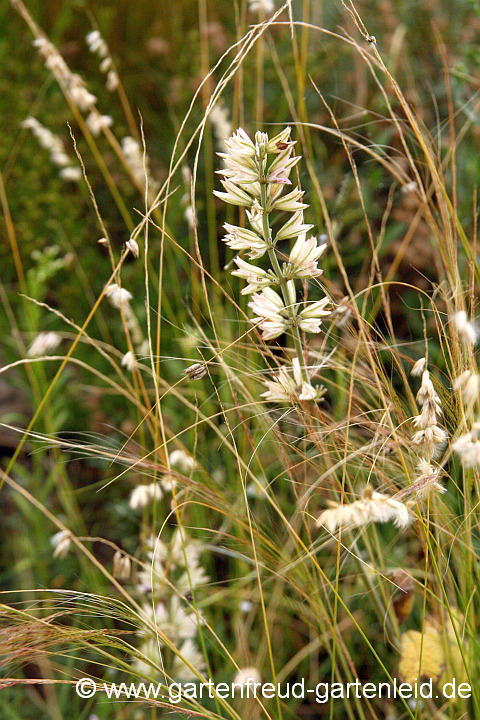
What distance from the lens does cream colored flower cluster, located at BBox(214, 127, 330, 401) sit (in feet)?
2.95

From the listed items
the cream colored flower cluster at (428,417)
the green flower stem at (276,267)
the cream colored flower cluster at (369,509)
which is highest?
the green flower stem at (276,267)

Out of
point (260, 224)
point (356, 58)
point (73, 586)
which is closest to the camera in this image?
point (260, 224)

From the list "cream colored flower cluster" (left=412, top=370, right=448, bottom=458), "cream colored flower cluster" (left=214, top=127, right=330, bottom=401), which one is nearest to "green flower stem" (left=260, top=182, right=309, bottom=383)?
"cream colored flower cluster" (left=214, top=127, right=330, bottom=401)

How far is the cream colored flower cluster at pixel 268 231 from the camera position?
0.90m

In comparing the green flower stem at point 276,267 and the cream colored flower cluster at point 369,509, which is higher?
the green flower stem at point 276,267

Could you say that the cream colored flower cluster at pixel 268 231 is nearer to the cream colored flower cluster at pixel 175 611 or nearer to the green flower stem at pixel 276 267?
the green flower stem at pixel 276 267

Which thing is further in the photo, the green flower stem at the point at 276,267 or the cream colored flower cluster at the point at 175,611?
the cream colored flower cluster at the point at 175,611

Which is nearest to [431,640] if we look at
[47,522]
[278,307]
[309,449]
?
[309,449]

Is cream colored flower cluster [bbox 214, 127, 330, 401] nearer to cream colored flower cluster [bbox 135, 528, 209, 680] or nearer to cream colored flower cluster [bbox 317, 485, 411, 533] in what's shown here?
cream colored flower cluster [bbox 317, 485, 411, 533]

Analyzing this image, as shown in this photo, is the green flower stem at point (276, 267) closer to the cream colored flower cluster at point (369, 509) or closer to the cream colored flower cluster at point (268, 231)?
the cream colored flower cluster at point (268, 231)

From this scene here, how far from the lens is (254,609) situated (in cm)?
163

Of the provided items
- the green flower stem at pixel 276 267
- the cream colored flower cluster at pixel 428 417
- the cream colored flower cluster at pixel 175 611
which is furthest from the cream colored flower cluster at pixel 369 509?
the cream colored flower cluster at pixel 175 611

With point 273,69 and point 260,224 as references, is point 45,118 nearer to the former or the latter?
point 273,69

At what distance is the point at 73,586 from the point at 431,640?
0.90 m
